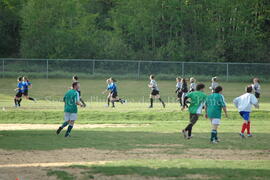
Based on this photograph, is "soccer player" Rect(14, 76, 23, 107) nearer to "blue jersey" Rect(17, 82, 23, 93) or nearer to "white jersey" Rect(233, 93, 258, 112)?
A: "blue jersey" Rect(17, 82, 23, 93)

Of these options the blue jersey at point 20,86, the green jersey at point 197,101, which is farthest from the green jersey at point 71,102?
the blue jersey at point 20,86

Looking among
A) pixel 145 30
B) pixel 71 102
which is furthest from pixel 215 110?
pixel 145 30

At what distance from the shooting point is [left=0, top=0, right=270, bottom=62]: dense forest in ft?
178

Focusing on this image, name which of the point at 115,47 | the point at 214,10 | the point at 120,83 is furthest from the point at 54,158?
the point at 214,10

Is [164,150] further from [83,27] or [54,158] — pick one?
[83,27]

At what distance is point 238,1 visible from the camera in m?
56.9

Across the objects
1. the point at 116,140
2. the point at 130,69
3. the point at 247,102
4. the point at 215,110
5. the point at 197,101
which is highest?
the point at 130,69

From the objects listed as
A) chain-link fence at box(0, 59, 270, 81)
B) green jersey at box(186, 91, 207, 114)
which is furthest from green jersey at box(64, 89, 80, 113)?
chain-link fence at box(0, 59, 270, 81)

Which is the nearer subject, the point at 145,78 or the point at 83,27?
the point at 145,78

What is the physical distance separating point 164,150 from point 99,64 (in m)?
34.8

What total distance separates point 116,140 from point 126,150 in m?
2.22

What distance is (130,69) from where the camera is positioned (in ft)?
161

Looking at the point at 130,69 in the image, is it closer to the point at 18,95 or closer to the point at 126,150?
the point at 18,95

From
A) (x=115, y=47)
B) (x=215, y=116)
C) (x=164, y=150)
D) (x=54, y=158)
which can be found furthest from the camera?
(x=115, y=47)
